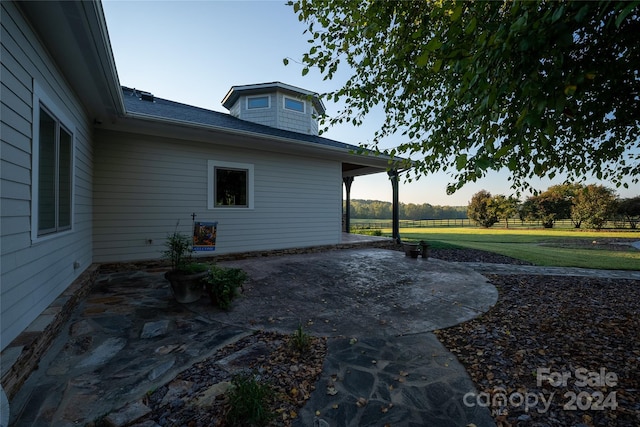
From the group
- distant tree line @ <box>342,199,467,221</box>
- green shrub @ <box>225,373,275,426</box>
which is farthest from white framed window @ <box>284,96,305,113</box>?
distant tree line @ <box>342,199,467,221</box>

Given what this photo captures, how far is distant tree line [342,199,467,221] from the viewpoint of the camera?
38781 mm

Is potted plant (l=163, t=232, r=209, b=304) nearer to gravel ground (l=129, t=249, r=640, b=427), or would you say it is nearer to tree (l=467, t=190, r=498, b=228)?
gravel ground (l=129, t=249, r=640, b=427)

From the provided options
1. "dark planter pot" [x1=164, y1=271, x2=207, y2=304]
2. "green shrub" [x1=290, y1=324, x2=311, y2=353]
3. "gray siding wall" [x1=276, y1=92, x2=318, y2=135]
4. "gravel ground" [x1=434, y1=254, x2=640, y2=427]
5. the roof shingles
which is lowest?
"gravel ground" [x1=434, y1=254, x2=640, y2=427]

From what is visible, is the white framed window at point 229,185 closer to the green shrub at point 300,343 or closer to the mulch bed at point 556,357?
the green shrub at point 300,343

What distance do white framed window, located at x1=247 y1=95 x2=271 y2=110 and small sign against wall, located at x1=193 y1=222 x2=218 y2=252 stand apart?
5916 millimetres

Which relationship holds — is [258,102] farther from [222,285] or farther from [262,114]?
[222,285]

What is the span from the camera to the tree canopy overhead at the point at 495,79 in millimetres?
1657

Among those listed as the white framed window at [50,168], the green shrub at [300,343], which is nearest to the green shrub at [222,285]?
the green shrub at [300,343]

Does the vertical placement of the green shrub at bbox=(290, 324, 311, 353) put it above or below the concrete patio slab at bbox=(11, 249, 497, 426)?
above

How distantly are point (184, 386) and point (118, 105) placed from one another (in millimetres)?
4459

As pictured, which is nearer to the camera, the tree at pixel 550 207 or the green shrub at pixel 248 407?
the green shrub at pixel 248 407

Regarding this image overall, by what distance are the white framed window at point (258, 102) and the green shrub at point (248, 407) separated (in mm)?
10025

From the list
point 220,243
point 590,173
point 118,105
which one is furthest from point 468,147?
point 220,243

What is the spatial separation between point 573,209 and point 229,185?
99.7 ft
